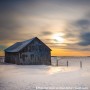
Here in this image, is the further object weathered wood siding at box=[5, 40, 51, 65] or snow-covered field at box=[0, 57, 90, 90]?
weathered wood siding at box=[5, 40, 51, 65]

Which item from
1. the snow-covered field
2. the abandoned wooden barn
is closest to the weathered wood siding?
the abandoned wooden barn

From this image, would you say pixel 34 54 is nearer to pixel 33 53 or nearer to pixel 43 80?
pixel 33 53

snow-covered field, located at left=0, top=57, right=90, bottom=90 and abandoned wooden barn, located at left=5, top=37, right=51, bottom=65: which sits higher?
abandoned wooden barn, located at left=5, top=37, right=51, bottom=65

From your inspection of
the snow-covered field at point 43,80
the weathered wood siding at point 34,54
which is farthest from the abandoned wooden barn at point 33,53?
the snow-covered field at point 43,80

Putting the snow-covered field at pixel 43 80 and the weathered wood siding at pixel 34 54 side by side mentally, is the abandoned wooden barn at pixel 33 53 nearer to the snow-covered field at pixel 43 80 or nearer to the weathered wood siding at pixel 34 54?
the weathered wood siding at pixel 34 54

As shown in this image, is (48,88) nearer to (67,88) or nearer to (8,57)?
(67,88)

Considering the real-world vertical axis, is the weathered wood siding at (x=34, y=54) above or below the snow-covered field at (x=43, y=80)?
above

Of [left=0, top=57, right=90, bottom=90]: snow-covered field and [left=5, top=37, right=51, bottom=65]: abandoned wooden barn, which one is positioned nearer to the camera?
[left=0, top=57, right=90, bottom=90]: snow-covered field

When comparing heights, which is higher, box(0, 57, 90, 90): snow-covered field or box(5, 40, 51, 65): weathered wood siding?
box(5, 40, 51, 65): weathered wood siding

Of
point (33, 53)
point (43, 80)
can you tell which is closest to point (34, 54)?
point (33, 53)

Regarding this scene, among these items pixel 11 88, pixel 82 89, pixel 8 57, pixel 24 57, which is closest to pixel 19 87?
pixel 11 88

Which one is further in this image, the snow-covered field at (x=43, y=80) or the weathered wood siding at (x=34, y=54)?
the weathered wood siding at (x=34, y=54)

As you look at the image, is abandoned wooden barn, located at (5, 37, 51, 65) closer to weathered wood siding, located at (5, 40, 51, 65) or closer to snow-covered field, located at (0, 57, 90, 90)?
weathered wood siding, located at (5, 40, 51, 65)

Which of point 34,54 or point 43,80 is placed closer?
point 43,80
